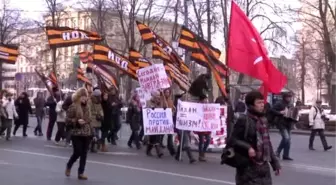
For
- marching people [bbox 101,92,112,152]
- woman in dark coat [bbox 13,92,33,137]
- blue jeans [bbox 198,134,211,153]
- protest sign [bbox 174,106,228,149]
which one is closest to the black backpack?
blue jeans [bbox 198,134,211,153]

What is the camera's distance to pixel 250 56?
1028 cm

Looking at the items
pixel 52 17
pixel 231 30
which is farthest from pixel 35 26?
pixel 231 30

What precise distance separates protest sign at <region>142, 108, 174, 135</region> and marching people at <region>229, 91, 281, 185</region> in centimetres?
986

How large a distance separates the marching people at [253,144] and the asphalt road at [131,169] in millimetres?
5149

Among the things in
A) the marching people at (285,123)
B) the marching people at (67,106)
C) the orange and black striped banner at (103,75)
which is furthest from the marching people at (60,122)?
the marching people at (285,123)

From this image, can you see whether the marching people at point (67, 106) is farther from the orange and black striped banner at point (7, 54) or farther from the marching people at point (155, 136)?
the orange and black striped banner at point (7, 54)

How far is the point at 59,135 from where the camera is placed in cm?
2003

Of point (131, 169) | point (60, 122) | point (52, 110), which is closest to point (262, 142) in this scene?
point (131, 169)

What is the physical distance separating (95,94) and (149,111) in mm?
1527

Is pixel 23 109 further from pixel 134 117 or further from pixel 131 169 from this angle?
pixel 131 169

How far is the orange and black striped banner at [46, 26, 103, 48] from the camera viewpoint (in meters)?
20.4

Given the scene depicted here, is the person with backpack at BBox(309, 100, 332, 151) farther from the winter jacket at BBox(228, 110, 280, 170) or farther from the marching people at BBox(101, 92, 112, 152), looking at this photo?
the winter jacket at BBox(228, 110, 280, 170)

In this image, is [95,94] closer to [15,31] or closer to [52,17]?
[52,17]

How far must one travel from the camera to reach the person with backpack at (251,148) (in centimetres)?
665
